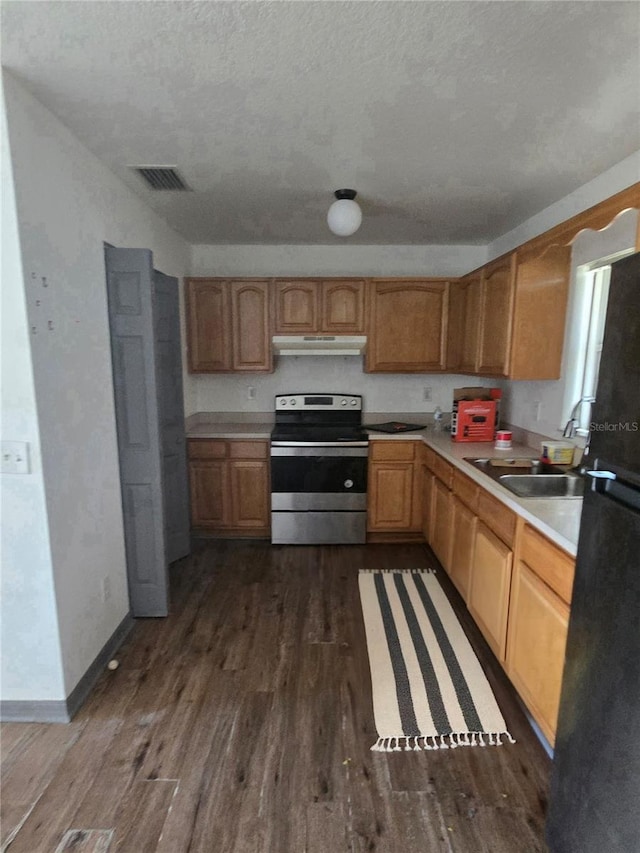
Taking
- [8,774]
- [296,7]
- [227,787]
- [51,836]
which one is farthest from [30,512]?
[296,7]

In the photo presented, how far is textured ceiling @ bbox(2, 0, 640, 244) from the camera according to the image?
1.17 meters

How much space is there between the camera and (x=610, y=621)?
100 cm

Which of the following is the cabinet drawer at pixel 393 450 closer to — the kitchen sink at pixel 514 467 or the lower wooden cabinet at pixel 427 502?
the lower wooden cabinet at pixel 427 502

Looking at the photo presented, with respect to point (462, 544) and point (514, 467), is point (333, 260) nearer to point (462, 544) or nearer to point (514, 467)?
point (514, 467)

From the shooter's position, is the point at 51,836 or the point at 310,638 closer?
the point at 51,836

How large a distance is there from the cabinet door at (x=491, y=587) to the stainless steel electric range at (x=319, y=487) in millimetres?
1180

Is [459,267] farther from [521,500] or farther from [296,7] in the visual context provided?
[296,7]

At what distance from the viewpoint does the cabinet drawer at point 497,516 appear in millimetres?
1849

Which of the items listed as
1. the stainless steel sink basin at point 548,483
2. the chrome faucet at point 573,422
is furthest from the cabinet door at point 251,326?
the chrome faucet at point 573,422

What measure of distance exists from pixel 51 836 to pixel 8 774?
1.12 ft

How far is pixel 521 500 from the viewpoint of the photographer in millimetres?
1785

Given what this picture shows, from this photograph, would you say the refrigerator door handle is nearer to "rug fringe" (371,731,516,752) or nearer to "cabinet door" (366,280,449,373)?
"rug fringe" (371,731,516,752)

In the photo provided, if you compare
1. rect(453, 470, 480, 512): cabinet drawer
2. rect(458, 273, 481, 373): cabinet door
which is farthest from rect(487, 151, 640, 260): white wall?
rect(453, 470, 480, 512): cabinet drawer

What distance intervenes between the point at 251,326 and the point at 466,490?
2082 millimetres
